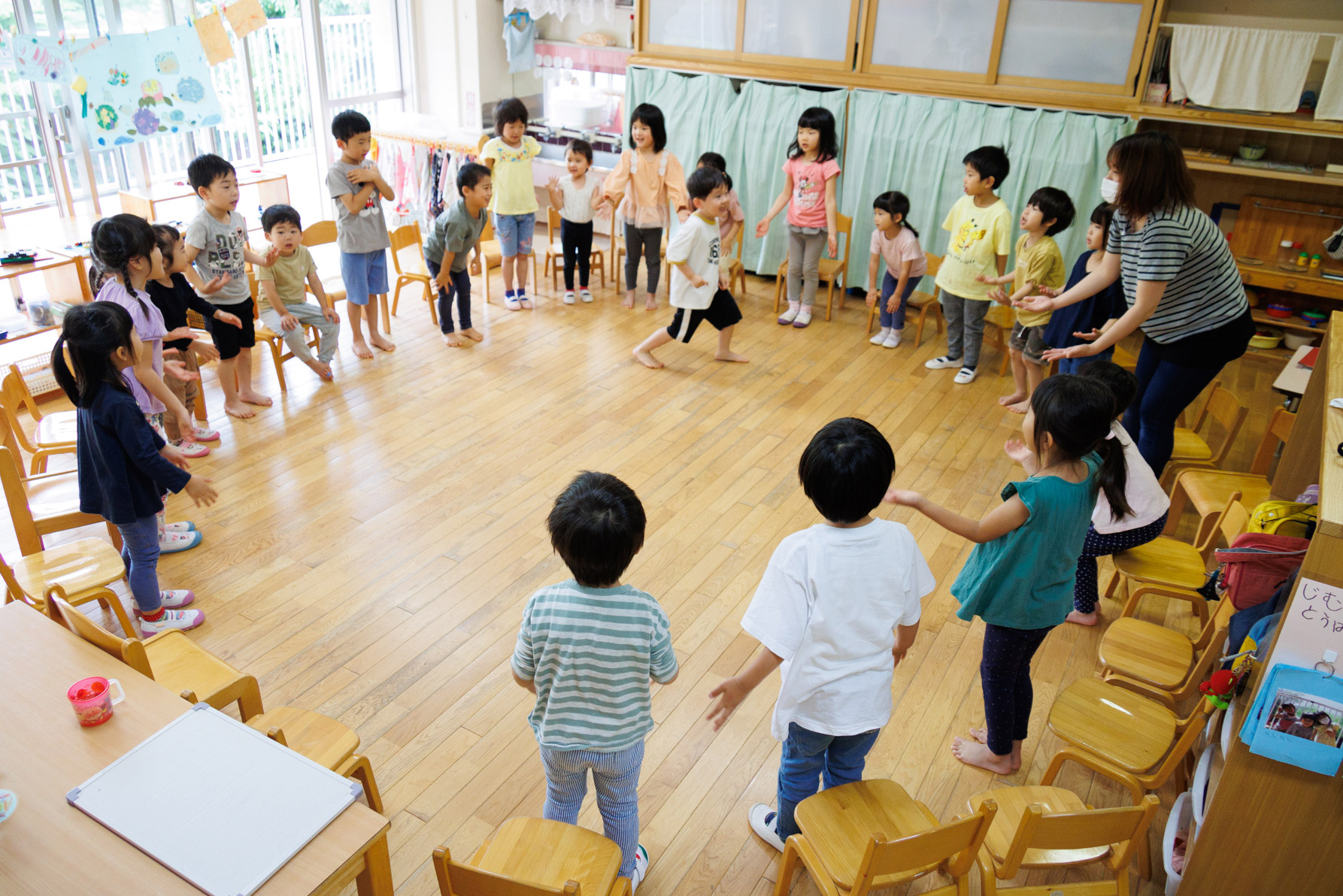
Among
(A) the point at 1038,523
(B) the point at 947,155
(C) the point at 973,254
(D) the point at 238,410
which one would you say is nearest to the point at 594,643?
(A) the point at 1038,523

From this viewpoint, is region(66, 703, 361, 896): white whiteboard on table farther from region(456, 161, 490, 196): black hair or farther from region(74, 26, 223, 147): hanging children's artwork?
region(74, 26, 223, 147): hanging children's artwork

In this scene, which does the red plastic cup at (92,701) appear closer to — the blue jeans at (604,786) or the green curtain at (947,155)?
the blue jeans at (604,786)

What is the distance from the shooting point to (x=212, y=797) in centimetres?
162

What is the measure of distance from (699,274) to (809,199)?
4.19ft

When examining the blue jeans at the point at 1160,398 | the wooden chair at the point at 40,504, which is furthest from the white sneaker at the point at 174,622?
the blue jeans at the point at 1160,398

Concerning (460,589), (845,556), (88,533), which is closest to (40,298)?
(88,533)

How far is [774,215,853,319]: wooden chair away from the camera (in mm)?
5840

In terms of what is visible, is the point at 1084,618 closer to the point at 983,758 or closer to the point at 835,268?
the point at 983,758

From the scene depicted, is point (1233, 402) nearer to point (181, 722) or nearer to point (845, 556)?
point (845, 556)

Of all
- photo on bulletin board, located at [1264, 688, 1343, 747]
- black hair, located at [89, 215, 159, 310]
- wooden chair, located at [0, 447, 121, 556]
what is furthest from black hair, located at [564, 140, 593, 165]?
photo on bulletin board, located at [1264, 688, 1343, 747]

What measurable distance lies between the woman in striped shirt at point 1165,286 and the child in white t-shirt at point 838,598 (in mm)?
1864

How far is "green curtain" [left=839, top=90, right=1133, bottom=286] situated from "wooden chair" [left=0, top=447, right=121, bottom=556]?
4.85 m

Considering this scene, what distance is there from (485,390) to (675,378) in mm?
1064

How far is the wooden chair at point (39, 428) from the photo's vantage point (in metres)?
3.16
